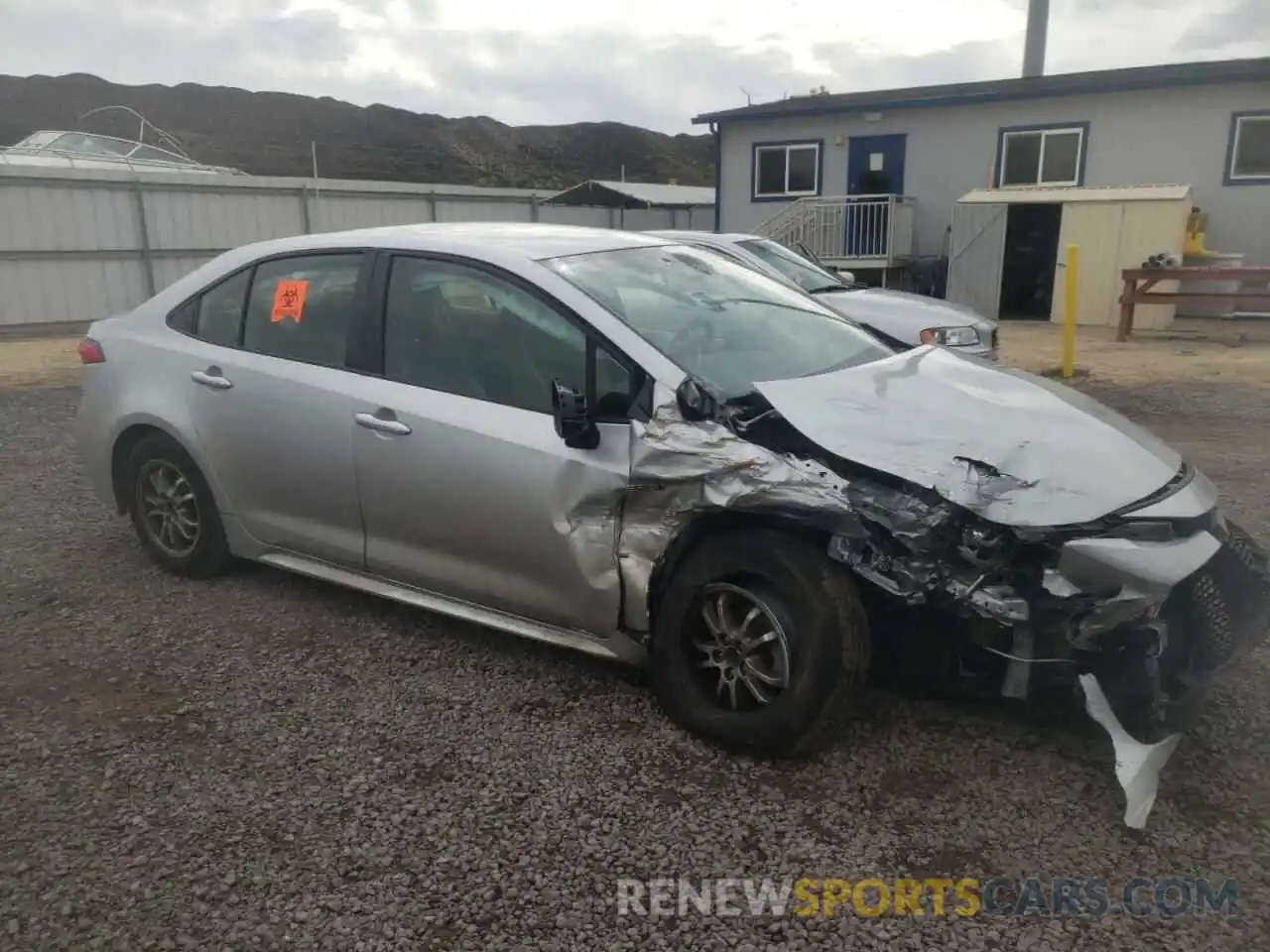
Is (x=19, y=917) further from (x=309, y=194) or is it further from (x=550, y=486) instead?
(x=309, y=194)

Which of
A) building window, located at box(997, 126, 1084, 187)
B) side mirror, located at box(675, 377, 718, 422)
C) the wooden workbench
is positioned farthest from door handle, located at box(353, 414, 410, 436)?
building window, located at box(997, 126, 1084, 187)

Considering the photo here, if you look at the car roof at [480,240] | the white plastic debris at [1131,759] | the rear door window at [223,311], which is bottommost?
the white plastic debris at [1131,759]

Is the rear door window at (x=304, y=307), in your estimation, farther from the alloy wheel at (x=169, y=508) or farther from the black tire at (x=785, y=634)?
the black tire at (x=785, y=634)

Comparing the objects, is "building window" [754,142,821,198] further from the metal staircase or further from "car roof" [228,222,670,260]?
"car roof" [228,222,670,260]

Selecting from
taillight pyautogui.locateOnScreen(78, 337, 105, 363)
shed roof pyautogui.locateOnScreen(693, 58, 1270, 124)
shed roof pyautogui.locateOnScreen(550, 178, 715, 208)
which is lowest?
taillight pyautogui.locateOnScreen(78, 337, 105, 363)

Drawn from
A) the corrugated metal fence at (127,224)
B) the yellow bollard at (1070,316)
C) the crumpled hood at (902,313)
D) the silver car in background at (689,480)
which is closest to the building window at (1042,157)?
the yellow bollard at (1070,316)

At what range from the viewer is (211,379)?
414 cm

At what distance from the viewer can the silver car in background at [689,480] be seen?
265cm

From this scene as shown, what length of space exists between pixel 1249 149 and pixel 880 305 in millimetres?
12032

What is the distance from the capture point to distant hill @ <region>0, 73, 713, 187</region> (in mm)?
55688

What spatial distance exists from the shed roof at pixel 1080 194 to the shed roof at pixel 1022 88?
1.68 metres

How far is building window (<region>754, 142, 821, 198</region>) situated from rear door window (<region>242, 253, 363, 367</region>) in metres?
17.2

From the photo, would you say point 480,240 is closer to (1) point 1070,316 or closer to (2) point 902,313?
(2) point 902,313

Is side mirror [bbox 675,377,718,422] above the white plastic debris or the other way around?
above
